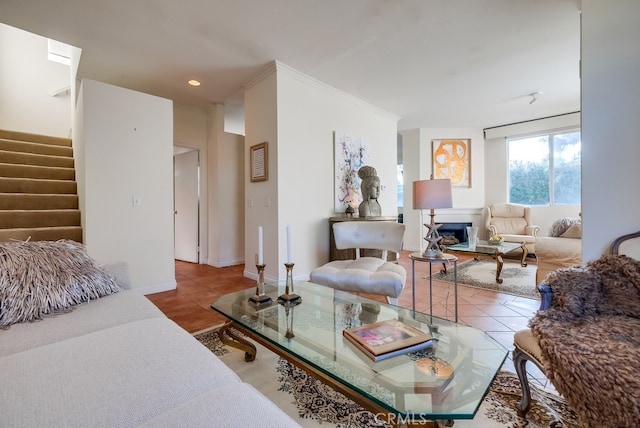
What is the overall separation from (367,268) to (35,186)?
153 inches

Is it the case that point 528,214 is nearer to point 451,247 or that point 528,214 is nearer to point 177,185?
point 451,247

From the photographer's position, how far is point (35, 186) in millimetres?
3162

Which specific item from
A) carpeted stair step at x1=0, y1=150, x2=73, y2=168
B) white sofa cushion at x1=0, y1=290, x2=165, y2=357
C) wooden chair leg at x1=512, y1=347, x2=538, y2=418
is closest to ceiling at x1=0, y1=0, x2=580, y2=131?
carpeted stair step at x1=0, y1=150, x2=73, y2=168

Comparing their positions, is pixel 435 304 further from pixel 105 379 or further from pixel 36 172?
pixel 36 172

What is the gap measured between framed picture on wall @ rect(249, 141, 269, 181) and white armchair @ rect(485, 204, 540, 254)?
4.35m

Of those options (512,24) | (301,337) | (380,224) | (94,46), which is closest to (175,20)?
(94,46)

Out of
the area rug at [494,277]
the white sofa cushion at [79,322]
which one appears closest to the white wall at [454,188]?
the area rug at [494,277]

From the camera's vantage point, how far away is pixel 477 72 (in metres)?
3.49

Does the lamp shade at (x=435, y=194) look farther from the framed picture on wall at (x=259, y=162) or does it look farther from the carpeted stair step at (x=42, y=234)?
the carpeted stair step at (x=42, y=234)

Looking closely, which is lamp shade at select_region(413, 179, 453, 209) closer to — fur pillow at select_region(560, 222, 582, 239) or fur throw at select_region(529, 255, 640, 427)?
fur throw at select_region(529, 255, 640, 427)

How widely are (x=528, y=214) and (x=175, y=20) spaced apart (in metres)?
6.14

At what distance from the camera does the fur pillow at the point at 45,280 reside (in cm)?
118

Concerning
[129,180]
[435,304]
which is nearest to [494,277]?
[435,304]

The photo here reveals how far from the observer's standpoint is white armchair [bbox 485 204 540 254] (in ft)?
16.6
